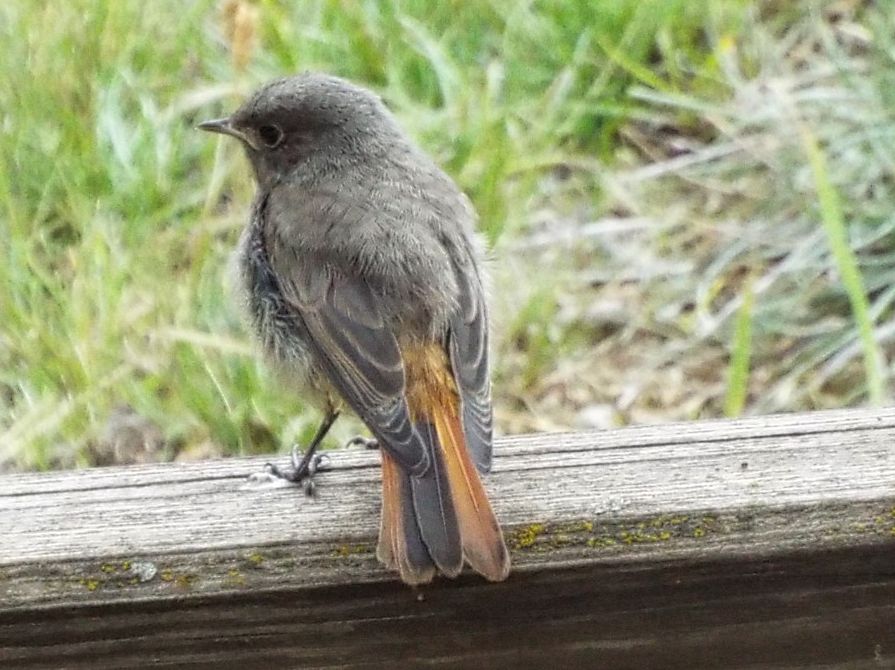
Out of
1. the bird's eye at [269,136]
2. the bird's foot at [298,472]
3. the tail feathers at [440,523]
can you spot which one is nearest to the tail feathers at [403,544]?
the tail feathers at [440,523]

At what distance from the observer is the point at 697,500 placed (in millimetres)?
1843

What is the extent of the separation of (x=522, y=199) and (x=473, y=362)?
1.60m

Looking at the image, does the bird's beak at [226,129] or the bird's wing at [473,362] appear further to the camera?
the bird's beak at [226,129]

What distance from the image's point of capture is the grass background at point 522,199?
3561 millimetres

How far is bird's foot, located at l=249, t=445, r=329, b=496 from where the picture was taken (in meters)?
1.99

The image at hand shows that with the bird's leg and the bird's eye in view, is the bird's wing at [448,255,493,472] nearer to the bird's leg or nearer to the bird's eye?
the bird's leg

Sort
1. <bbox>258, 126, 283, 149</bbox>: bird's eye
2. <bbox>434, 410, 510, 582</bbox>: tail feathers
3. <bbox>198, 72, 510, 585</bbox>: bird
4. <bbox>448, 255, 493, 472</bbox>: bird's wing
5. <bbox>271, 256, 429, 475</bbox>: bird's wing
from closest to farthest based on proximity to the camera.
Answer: <bbox>434, 410, 510, 582</bbox>: tail feathers → <bbox>198, 72, 510, 585</bbox>: bird → <bbox>448, 255, 493, 472</bbox>: bird's wing → <bbox>271, 256, 429, 475</bbox>: bird's wing → <bbox>258, 126, 283, 149</bbox>: bird's eye

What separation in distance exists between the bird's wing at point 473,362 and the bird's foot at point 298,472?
0.23 m

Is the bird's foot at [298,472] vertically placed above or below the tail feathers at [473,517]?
below

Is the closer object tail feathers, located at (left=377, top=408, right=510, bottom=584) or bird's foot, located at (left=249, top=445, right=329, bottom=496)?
tail feathers, located at (left=377, top=408, right=510, bottom=584)

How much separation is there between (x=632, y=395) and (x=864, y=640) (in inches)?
74.2

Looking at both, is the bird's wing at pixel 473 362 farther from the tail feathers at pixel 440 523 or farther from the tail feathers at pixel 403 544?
the tail feathers at pixel 403 544

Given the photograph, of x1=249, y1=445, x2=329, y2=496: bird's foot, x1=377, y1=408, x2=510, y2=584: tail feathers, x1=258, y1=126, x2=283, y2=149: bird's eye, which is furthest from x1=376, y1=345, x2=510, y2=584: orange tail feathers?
x1=258, y1=126, x2=283, y2=149: bird's eye

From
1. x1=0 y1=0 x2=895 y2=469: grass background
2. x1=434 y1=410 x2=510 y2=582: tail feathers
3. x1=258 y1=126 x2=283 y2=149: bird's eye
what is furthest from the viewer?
x1=0 y1=0 x2=895 y2=469: grass background
